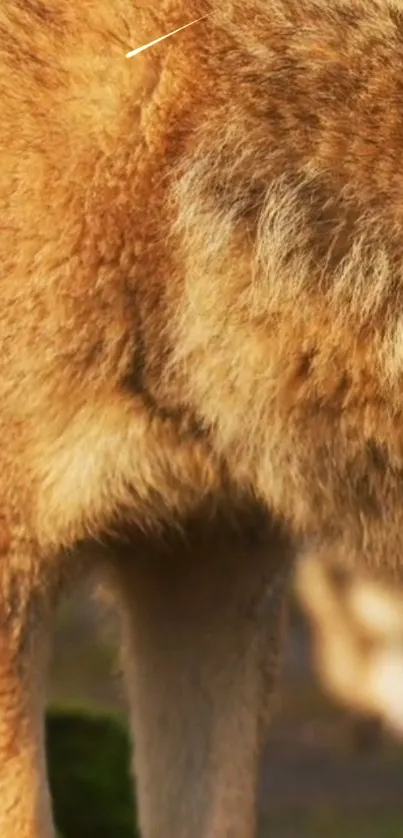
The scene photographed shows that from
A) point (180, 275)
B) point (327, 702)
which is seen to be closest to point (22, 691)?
point (180, 275)

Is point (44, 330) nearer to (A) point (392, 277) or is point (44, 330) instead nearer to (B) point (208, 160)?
(B) point (208, 160)

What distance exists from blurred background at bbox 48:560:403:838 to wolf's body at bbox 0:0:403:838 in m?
3.75

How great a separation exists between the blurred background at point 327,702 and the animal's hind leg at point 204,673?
2.95m

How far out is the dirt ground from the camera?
778 centimetres

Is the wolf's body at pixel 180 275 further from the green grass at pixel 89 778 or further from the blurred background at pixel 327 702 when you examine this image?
the blurred background at pixel 327 702

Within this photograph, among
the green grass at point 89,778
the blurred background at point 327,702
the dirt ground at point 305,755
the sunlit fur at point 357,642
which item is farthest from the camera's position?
the sunlit fur at point 357,642

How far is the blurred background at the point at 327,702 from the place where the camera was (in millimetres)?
7898

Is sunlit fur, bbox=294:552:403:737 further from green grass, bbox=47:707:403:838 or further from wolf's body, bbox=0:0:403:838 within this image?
wolf's body, bbox=0:0:403:838

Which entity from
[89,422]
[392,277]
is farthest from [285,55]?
[89,422]

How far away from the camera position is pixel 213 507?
3.61 m

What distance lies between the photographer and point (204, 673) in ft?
13.3

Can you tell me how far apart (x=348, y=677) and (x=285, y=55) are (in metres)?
6.26

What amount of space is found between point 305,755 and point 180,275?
5727 mm

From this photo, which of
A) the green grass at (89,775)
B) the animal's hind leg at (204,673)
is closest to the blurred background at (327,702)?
the green grass at (89,775)
